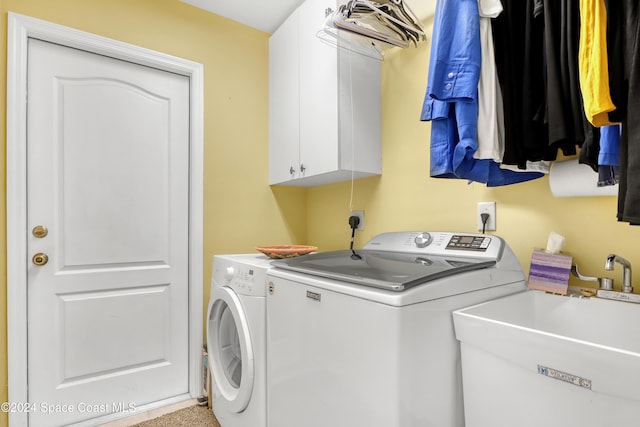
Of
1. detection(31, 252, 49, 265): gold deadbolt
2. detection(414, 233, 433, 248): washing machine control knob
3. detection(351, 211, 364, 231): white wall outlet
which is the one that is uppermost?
detection(351, 211, 364, 231): white wall outlet

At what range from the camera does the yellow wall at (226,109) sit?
199 cm

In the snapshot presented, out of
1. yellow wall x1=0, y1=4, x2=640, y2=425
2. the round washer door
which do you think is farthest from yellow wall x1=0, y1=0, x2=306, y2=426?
the round washer door

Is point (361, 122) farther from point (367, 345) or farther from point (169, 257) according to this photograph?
point (169, 257)

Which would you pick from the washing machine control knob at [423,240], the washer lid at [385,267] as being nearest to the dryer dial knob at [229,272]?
the washer lid at [385,267]

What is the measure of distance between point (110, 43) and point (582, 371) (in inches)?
98.9

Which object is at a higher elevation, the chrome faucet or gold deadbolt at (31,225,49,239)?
gold deadbolt at (31,225,49,239)

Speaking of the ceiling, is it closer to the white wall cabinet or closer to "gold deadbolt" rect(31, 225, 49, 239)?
the white wall cabinet

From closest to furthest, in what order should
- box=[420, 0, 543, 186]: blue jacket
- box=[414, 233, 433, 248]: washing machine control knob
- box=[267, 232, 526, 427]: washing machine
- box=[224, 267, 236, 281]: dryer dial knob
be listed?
box=[267, 232, 526, 427]: washing machine < box=[420, 0, 543, 186]: blue jacket < box=[414, 233, 433, 248]: washing machine control knob < box=[224, 267, 236, 281]: dryer dial knob

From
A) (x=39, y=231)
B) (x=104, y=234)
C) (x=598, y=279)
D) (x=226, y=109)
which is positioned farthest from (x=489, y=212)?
(x=39, y=231)

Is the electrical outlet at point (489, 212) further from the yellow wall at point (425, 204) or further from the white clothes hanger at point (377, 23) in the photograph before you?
the white clothes hanger at point (377, 23)

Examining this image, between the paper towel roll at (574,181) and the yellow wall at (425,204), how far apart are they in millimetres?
91

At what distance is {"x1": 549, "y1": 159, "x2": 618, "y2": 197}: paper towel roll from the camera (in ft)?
A: 3.45

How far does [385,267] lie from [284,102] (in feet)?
5.02

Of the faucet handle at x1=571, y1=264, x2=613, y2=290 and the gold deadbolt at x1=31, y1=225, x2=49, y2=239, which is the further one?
the gold deadbolt at x1=31, y1=225, x2=49, y2=239
